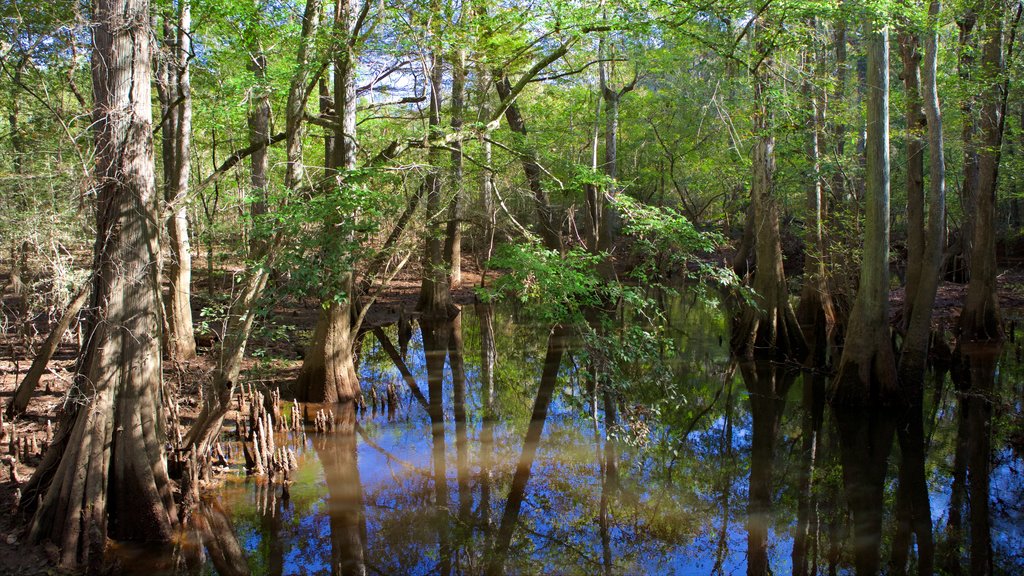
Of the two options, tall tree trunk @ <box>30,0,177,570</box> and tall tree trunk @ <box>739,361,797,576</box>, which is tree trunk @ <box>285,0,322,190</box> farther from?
tall tree trunk @ <box>739,361,797,576</box>

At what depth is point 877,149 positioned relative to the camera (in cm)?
998

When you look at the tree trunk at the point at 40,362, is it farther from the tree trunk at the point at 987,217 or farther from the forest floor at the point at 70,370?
the tree trunk at the point at 987,217

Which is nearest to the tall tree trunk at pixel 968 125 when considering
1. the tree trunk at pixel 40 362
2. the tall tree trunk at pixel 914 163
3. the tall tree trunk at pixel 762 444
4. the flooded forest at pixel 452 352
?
the flooded forest at pixel 452 352

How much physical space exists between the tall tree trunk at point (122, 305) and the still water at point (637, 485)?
0.72 m

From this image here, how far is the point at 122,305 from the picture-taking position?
568 centimetres

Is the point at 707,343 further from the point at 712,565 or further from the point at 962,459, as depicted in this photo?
the point at 712,565

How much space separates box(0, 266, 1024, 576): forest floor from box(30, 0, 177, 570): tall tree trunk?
44cm

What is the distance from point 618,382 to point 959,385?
712cm

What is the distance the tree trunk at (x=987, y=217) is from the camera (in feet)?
40.0

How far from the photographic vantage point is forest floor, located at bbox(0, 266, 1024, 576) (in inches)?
208

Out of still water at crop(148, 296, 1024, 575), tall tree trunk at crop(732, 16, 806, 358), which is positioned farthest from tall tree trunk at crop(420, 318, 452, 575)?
tall tree trunk at crop(732, 16, 806, 358)

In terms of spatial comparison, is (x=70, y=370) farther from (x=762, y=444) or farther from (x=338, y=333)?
(x=762, y=444)

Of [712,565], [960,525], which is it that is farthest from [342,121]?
[960,525]

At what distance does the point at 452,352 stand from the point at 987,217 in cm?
1101
